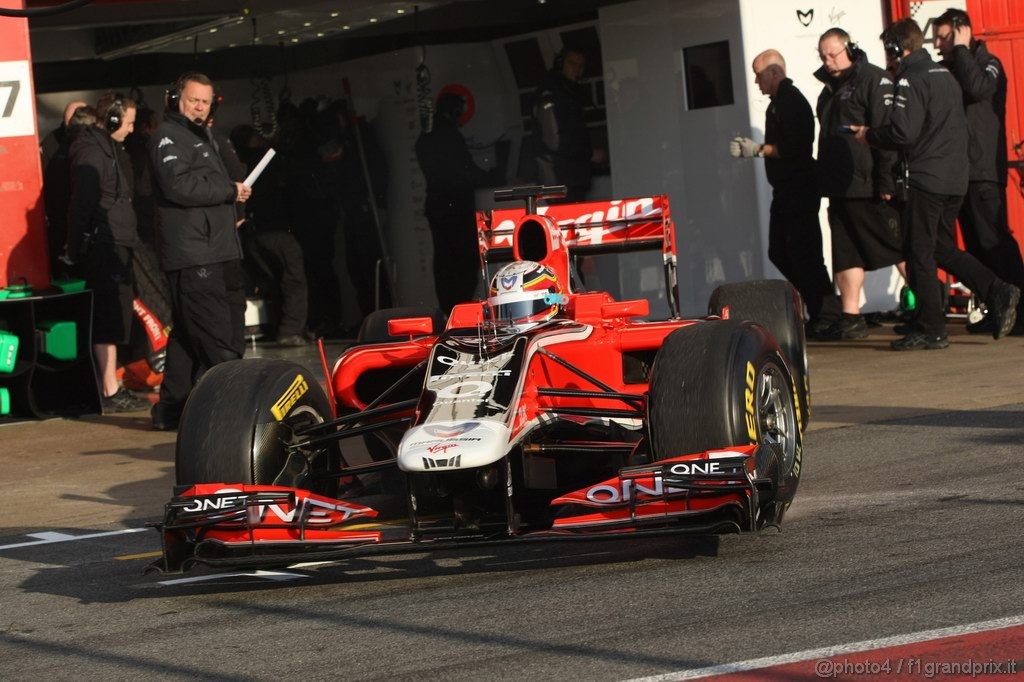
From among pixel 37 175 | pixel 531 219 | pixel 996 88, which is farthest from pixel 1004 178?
pixel 37 175

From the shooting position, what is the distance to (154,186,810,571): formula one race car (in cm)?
579

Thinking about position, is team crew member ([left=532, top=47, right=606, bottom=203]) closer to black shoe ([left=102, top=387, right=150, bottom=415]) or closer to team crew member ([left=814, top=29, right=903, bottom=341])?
team crew member ([left=814, top=29, right=903, bottom=341])

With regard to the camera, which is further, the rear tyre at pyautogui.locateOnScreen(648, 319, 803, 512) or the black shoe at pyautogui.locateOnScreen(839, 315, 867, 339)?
the black shoe at pyautogui.locateOnScreen(839, 315, 867, 339)

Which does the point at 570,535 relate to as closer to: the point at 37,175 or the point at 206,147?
the point at 206,147

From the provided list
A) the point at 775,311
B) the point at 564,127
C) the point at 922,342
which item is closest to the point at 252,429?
the point at 775,311

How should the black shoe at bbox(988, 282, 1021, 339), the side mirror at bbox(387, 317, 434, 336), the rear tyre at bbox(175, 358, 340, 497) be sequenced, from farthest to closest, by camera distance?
the black shoe at bbox(988, 282, 1021, 339) < the side mirror at bbox(387, 317, 434, 336) < the rear tyre at bbox(175, 358, 340, 497)

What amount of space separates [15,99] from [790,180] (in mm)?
6047

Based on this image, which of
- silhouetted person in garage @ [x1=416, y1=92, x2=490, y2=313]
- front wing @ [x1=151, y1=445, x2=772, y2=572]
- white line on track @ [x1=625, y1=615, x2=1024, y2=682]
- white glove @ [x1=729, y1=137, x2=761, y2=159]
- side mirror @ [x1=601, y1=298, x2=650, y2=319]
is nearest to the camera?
white line on track @ [x1=625, y1=615, x2=1024, y2=682]

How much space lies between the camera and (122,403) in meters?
12.1

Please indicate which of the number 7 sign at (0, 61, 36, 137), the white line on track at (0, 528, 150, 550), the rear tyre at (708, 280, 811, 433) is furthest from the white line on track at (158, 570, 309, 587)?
the number 7 sign at (0, 61, 36, 137)

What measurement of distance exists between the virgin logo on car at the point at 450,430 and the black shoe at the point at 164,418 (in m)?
5.35

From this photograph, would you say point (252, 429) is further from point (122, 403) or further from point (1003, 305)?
point (1003, 305)

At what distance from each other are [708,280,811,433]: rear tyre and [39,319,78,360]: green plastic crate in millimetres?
5528

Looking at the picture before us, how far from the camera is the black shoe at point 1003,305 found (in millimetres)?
11930
